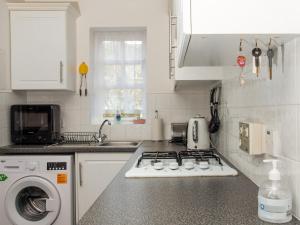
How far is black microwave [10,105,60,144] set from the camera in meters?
3.10

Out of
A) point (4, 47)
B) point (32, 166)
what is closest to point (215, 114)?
point (32, 166)

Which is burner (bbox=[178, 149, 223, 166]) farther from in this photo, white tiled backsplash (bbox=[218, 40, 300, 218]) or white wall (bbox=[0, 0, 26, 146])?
white wall (bbox=[0, 0, 26, 146])

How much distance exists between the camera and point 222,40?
99 cm

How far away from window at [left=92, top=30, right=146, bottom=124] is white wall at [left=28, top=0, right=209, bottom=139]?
0.56 ft

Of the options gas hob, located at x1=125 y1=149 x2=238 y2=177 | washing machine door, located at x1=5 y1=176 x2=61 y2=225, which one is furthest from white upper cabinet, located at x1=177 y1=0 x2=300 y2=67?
washing machine door, located at x1=5 y1=176 x2=61 y2=225

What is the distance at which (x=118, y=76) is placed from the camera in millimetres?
3609

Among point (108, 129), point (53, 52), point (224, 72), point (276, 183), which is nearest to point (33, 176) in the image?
point (108, 129)

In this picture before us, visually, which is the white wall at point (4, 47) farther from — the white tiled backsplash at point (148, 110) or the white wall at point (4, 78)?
the white tiled backsplash at point (148, 110)

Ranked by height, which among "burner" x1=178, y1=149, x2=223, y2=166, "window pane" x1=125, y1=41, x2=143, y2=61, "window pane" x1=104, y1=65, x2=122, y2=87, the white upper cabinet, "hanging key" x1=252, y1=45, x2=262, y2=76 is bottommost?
"burner" x1=178, y1=149, x2=223, y2=166

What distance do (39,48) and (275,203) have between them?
281 centimetres

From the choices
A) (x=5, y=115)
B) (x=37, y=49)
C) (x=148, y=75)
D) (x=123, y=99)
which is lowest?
(x=5, y=115)

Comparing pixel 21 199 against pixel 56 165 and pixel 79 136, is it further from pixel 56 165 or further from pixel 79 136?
pixel 79 136

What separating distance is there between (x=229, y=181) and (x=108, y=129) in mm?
2205

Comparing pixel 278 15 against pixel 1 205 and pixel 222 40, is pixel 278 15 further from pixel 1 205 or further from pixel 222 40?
pixel 1 205
